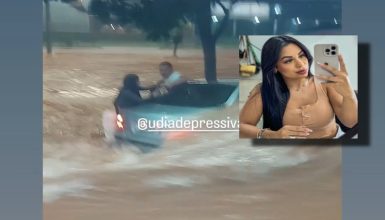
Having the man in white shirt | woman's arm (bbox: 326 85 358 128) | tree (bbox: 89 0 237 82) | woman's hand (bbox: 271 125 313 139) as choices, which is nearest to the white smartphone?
woman's arm (bbox: 326 85 358 128)

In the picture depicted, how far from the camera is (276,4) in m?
3.70

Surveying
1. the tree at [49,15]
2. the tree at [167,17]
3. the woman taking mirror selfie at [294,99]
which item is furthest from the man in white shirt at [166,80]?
the tree at [49,15]

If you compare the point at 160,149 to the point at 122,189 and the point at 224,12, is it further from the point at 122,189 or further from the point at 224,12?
the point at 224,12

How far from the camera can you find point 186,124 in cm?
368

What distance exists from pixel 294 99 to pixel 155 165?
848 millimetres

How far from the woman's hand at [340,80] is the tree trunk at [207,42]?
0.58 m

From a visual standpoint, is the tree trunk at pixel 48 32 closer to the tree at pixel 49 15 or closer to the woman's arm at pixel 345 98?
the tree at pixel 49 15

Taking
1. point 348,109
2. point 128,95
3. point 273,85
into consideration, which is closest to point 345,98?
point 348,109

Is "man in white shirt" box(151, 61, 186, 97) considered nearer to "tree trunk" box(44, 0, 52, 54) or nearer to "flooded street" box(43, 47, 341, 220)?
"flooded street" box(43, 47, 341, 220)

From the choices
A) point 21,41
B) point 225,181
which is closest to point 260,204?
point 225,181

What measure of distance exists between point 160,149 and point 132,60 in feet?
1.69

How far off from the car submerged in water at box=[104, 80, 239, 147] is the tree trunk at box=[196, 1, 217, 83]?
2.4 inches

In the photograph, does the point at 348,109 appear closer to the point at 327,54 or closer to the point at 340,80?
the point at 340,80

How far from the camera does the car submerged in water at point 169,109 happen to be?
3.68 m
